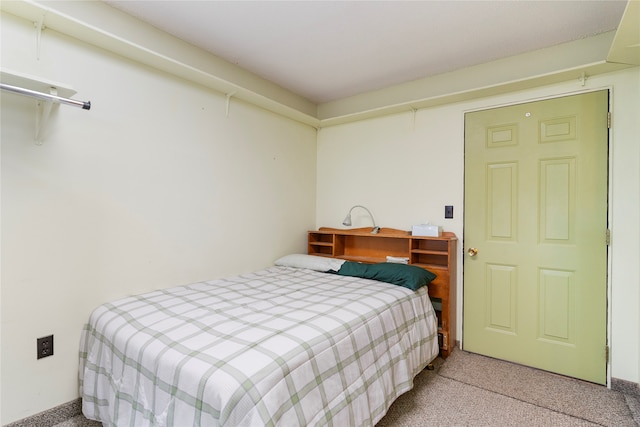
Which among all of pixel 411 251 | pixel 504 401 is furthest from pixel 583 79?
pixel 504 401

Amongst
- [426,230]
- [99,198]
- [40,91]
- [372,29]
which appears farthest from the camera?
[426,230]

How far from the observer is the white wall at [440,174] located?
2092 mm

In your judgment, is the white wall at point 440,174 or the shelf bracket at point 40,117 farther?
the white wall at point 440,174

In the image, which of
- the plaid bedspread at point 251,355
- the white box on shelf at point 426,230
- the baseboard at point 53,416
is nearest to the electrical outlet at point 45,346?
the plaid bedspread at point 251,355

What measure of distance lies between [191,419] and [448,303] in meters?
2.11

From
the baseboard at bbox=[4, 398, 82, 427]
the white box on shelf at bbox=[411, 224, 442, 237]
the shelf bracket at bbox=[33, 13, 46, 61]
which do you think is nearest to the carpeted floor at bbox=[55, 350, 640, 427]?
the baseboard at bbox=[4, 398, 82, 427]

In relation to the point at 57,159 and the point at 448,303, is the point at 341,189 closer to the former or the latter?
the point at 448,303

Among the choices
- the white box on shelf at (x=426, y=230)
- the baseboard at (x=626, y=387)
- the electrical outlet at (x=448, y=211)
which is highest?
the electrical outlet at (x=448, y=211)

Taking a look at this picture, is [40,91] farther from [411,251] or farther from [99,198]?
[411,251]

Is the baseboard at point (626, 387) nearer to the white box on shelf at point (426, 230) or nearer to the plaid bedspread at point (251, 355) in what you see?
the plaid bedspread at point (251, 355)

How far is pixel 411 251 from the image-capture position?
2.78 meters

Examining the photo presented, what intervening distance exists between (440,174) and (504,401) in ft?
5.92

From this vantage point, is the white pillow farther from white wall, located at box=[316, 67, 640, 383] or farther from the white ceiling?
the white ceiling

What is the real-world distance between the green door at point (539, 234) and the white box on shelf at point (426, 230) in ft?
0.87
